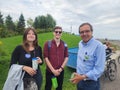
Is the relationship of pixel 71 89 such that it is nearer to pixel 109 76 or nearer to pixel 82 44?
pixel 109 76

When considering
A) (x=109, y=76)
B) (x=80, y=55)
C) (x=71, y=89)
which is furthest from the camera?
(x=109, y=76)

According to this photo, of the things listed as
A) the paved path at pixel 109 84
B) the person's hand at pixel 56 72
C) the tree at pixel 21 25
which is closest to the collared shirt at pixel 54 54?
the person's hand at pixel 56 72

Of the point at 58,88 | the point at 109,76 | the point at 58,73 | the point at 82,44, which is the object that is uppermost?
the point at 82,44

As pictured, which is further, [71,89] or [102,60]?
[71,89]

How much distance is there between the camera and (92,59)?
10.8 ft

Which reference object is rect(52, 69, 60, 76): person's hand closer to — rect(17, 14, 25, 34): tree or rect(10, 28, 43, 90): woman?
rect(10, 28, 43, 90): woman

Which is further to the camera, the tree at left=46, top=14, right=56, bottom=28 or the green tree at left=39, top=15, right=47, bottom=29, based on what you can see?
the tree at left=46, top=14, right=56, bottom=28

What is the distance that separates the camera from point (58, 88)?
5.23 m

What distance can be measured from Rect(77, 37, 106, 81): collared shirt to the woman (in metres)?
0.89

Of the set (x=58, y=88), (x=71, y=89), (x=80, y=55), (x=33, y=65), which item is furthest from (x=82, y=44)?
(x=71, y=89)

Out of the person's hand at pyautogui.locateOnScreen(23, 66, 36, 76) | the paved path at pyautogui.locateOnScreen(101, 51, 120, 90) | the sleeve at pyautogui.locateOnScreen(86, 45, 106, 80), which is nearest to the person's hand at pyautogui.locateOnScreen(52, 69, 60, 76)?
the person's hand at pyautogui.locateOnScreen(23, 66, 36, 76)

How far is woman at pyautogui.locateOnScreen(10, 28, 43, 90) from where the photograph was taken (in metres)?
3.92

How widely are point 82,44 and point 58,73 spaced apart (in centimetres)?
161

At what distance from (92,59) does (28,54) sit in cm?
121
